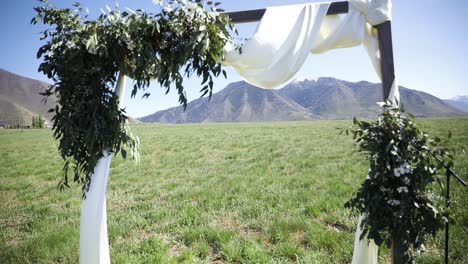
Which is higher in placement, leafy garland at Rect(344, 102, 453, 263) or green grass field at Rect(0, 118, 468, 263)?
leafy garland at Rect(344, 102, 453, 263)

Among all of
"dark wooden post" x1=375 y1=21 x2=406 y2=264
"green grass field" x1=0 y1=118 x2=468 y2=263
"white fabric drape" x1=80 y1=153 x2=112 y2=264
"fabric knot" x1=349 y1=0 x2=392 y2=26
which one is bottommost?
"green grass field" x1=0 y1=118 x2=468 y2=263

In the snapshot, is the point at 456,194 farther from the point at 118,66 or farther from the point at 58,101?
the point at 58,101

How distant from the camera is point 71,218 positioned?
633 centimetres

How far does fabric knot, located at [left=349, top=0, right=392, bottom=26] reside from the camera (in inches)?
142

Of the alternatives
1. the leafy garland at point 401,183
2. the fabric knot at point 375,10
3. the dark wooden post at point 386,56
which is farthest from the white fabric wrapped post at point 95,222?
the fabric knot at point 375,10

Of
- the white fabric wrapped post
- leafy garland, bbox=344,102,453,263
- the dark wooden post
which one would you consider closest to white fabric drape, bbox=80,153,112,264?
the white fabric wrapped post

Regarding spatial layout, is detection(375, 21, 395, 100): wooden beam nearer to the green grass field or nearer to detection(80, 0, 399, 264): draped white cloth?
detection(80, 0, 399, 264): draped white cloth

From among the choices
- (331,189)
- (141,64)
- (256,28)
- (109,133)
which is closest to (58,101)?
(109,133)

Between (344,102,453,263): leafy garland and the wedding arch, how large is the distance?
423mm

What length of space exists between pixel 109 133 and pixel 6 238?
4.05 metres

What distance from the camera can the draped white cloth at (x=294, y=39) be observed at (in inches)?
151

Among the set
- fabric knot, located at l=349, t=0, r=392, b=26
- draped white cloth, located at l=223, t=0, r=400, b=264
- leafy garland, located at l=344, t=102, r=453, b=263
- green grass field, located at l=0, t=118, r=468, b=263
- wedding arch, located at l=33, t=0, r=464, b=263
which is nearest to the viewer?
leafy garland, located at l=344, t=102, r=453, b=263

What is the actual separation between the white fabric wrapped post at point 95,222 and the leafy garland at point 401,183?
3268 millimetres

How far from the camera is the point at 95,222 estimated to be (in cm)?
369
